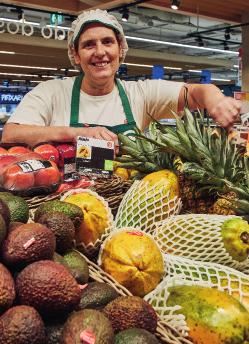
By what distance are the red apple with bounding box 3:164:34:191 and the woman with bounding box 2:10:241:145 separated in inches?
30.0

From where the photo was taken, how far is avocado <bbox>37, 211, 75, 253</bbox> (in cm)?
136

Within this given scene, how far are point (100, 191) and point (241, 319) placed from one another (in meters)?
0.85

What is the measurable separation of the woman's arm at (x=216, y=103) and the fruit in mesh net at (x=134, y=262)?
86 cm

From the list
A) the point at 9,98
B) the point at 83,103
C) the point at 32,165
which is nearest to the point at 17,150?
the point at 32,165

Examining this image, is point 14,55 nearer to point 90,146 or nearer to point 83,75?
point 83,75

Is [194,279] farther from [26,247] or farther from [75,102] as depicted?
[75,102]

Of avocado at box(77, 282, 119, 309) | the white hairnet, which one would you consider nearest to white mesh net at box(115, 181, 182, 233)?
avocado at box(77, 282, 119, 309)

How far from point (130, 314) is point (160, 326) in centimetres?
13

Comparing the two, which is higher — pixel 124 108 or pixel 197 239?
pixel 124 108

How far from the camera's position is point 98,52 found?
2.85 metres

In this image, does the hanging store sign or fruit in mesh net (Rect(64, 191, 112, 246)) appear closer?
fruit in mesh net (Rect(64, 191, 112, 246))

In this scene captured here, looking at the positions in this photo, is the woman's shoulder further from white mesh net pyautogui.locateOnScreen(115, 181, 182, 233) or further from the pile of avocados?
the pile of avocados

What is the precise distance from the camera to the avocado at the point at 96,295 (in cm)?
121

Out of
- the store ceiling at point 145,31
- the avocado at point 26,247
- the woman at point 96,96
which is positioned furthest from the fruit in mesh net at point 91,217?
the store ceiling at point 145,31
